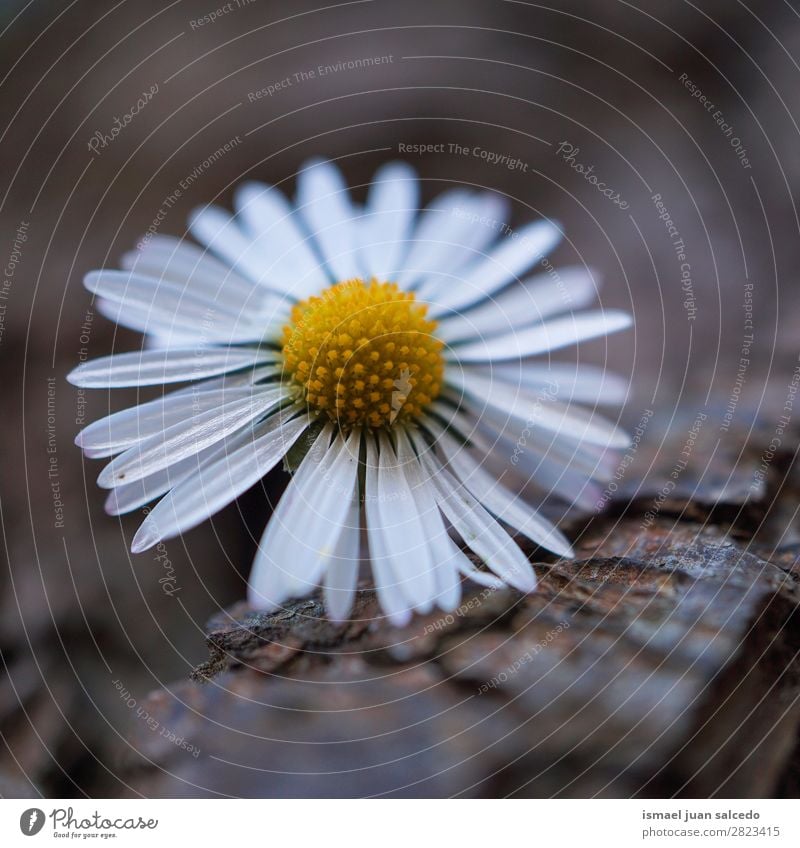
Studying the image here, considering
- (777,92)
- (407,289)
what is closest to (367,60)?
(407,289)

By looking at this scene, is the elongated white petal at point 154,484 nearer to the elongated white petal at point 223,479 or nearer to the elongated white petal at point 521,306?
the elongated white petal at point 223,479

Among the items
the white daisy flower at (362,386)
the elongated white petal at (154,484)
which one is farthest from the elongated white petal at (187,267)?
the elongated white petal at (154,484)

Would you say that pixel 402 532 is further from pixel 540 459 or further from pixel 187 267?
pixel 187 267

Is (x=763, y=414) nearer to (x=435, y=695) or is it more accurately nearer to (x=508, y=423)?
(x=508, y=423)

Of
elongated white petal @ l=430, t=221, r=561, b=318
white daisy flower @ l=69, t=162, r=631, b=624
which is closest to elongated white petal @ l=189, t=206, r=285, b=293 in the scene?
white daisy flower @ l=69, t=162, r=631, b=624

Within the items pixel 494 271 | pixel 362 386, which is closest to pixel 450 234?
pixel 494 271

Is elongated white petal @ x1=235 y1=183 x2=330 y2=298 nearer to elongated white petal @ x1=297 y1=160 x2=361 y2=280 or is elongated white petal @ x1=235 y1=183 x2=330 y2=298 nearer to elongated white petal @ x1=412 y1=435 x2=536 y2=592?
elongated white petal @ x1=297 y1=160 x2=361 y2=280
